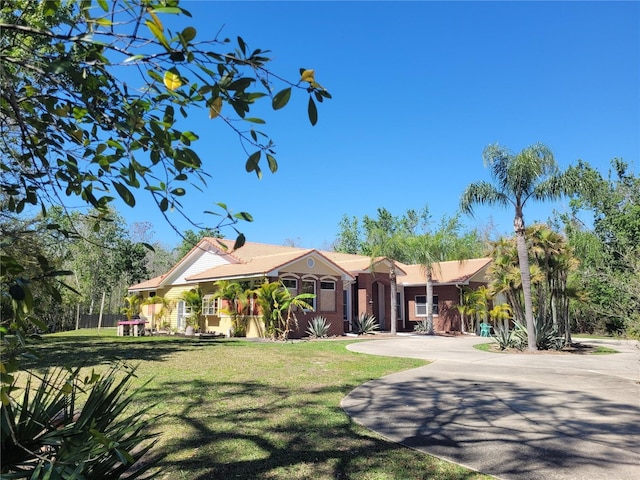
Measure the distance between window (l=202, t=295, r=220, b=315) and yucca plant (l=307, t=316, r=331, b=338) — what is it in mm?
5707

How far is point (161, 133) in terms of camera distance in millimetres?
2098

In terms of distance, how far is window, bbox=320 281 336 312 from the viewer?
23312 mm

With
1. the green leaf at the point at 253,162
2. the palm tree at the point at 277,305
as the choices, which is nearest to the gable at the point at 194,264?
the palm tree at the point at 277,305

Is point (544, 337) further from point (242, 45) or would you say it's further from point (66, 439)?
point (242, 45)

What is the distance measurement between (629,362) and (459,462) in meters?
11.5

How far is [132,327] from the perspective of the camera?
26.0 metres

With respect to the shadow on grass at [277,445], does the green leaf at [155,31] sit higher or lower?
higher

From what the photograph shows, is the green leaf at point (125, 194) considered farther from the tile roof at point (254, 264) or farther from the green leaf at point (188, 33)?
the tile roof at point (254, 264)

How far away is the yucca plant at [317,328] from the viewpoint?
21.5m

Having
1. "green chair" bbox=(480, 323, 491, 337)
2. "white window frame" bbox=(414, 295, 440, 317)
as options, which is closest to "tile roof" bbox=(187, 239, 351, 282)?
"white window frame" bbox=(414, 295, 440, 317)

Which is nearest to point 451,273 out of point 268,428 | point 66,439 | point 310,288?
point 310,288

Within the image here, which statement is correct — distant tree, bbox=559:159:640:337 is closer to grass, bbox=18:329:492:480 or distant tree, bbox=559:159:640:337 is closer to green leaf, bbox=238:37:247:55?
grass, bbox=18:329:492:480

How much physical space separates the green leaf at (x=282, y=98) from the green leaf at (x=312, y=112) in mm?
95

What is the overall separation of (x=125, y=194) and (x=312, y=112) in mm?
1088
